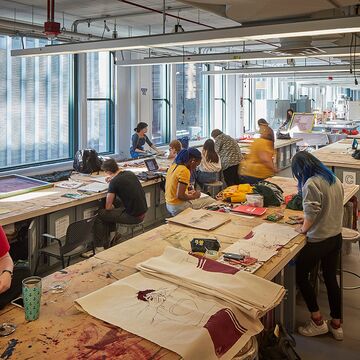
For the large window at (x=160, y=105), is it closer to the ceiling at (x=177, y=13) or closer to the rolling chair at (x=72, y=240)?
the ceiling at (x=177, y=13)

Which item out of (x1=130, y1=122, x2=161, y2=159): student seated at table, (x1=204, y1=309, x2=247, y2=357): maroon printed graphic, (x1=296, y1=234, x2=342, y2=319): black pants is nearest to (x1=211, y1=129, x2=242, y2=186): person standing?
(x1=130, y1=122, x2=161, y2=159): student seated at table

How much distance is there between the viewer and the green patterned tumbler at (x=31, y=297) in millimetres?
1761

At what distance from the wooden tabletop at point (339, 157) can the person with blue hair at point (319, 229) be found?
3375 mm

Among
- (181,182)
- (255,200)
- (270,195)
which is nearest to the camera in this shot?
(255,200)

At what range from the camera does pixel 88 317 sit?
181 centimetres

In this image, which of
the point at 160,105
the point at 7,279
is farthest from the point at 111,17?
the point at 7,279

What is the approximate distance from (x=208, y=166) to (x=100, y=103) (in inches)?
130

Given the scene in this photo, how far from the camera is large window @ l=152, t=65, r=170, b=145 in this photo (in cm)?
1026

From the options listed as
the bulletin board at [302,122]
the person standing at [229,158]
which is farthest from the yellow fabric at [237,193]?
the bulletin board at [302,122]

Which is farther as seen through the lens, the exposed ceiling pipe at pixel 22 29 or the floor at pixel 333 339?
the exposed ceiling pipe at pixel 22 29

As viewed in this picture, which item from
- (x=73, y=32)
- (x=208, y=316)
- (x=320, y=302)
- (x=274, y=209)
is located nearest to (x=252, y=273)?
(x=208, y=316)

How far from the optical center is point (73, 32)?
21.2 feet

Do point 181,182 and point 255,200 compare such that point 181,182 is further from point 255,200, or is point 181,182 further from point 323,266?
point 323,266

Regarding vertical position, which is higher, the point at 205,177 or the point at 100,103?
the point at 100,103
